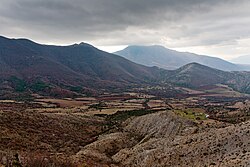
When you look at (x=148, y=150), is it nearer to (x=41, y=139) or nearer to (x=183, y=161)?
(x=183, y=161)

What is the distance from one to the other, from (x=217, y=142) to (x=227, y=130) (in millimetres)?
5652

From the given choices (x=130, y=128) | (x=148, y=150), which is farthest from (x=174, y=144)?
(x=130, y=128)

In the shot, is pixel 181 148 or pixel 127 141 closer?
pixel 181 148

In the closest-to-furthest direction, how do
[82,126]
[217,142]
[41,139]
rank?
[217,142]
[41,139]
[82,126]

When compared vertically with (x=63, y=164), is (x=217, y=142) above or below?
above

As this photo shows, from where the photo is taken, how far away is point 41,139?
109062 mm

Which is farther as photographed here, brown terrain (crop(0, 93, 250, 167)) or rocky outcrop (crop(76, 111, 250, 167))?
brown terrain (crop(0, 93, 250, 167))

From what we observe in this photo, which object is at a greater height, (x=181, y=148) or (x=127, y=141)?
(x=181, y=148)

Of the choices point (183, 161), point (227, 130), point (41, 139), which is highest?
point (227, 130)

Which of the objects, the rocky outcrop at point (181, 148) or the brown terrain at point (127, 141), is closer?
the rocky outcrop at point (181, 148)

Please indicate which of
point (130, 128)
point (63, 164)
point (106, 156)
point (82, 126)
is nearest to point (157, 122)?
point (130, 128)

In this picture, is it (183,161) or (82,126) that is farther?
(82,126)

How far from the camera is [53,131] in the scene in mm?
123188

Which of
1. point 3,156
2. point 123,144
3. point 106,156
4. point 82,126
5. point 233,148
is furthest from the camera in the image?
point 82,126
